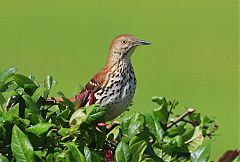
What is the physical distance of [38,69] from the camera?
47.8 ft

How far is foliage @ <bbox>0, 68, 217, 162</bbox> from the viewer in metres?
2.42

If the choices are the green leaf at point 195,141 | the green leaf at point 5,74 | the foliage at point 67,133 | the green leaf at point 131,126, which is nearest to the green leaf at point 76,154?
the foliage at point 67,133

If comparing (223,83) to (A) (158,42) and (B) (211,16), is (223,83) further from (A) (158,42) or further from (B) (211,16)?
(B) (211,16)

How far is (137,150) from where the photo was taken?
2484 mm

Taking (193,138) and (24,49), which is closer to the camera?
(193,138)

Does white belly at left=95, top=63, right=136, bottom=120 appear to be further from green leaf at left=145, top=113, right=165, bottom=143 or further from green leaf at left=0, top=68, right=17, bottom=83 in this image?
green leaf at left=0, top=68, right=17, bottom=83

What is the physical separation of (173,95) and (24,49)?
494cm

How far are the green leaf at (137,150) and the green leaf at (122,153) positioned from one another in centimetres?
4

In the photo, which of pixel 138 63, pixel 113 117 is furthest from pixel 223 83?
pixel 113 117

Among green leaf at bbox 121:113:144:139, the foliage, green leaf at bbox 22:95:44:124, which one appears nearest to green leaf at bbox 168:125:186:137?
the foliage

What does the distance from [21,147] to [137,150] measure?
36 cm

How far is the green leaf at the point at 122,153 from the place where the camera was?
242 centimetres

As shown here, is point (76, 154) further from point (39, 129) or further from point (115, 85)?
point (115, 85)

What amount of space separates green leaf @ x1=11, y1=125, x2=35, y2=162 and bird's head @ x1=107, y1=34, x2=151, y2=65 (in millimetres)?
2027
